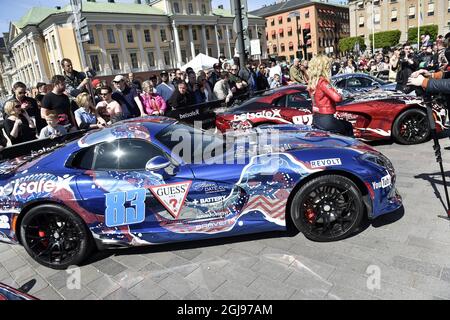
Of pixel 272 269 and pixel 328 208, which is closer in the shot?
pixel 272 269

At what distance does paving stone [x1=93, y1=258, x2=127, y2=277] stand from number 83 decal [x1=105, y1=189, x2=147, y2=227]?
447 mm

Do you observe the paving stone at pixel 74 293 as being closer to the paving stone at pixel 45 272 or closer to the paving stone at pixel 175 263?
the paving stone at pixel 45 272

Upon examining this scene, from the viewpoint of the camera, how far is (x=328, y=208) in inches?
127

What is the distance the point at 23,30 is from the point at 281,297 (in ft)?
237

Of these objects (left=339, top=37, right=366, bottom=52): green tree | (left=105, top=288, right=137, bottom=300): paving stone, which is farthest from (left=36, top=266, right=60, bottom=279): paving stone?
(left=339, top=37, right=366, bottom=52): green tree

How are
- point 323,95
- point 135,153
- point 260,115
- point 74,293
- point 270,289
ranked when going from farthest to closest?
1. point 260,115
2. point 323,95
3. point 135,153
4. point 74,293
5. point 270,289

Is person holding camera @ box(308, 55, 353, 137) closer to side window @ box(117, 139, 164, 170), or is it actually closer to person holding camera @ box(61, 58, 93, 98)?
side window @ box(117, 139, 164, 170)

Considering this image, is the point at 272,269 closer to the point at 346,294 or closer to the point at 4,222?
the point at 346,294

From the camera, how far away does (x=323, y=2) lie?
85875mm

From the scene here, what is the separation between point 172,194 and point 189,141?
738 millimetres

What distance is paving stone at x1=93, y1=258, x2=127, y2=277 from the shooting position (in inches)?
130

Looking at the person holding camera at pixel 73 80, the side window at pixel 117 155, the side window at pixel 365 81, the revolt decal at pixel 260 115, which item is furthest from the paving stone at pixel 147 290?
the side window at pixel 365 81

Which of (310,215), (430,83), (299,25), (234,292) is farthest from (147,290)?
(299,25)
